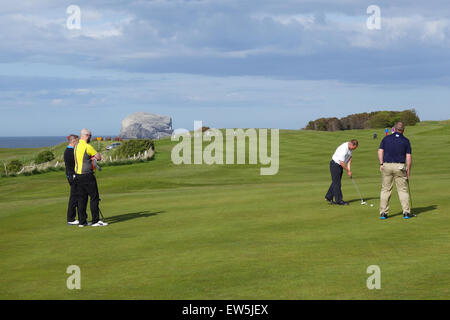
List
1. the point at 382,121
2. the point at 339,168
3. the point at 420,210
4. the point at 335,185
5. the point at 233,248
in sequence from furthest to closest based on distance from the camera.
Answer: the point at 382,121 < the point at 339,168 < the point at 335,185 < the point at 420,210 < the point at 233,248

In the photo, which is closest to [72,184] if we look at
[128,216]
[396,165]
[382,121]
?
[128,216]

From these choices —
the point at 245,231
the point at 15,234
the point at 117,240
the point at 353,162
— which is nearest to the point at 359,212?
the point at 245,231

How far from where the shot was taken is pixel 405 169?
1516 cm

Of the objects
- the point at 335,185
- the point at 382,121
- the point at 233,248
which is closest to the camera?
the point at 233,248

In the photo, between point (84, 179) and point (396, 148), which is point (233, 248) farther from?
point (396, 148)

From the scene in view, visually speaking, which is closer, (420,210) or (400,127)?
(400,127)

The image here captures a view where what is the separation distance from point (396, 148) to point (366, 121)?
143649 millimetres

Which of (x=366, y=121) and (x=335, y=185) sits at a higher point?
(x=366, y=121)

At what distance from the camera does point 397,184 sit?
15.1 meters

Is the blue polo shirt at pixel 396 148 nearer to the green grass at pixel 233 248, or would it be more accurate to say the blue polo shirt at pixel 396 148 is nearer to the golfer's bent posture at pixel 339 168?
the green grass at pixel 233 248

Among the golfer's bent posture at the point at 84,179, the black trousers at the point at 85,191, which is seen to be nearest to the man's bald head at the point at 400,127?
the golfer's bent posture at the point at 84,179

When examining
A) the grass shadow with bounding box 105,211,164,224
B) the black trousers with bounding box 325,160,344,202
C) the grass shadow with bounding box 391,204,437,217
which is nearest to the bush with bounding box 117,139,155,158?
the grass shadow with bounding box 105,211,164,224

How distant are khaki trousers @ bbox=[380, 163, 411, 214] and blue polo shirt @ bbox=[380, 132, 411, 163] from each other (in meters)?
0.17

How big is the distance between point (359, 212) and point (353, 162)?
33.6 metres
